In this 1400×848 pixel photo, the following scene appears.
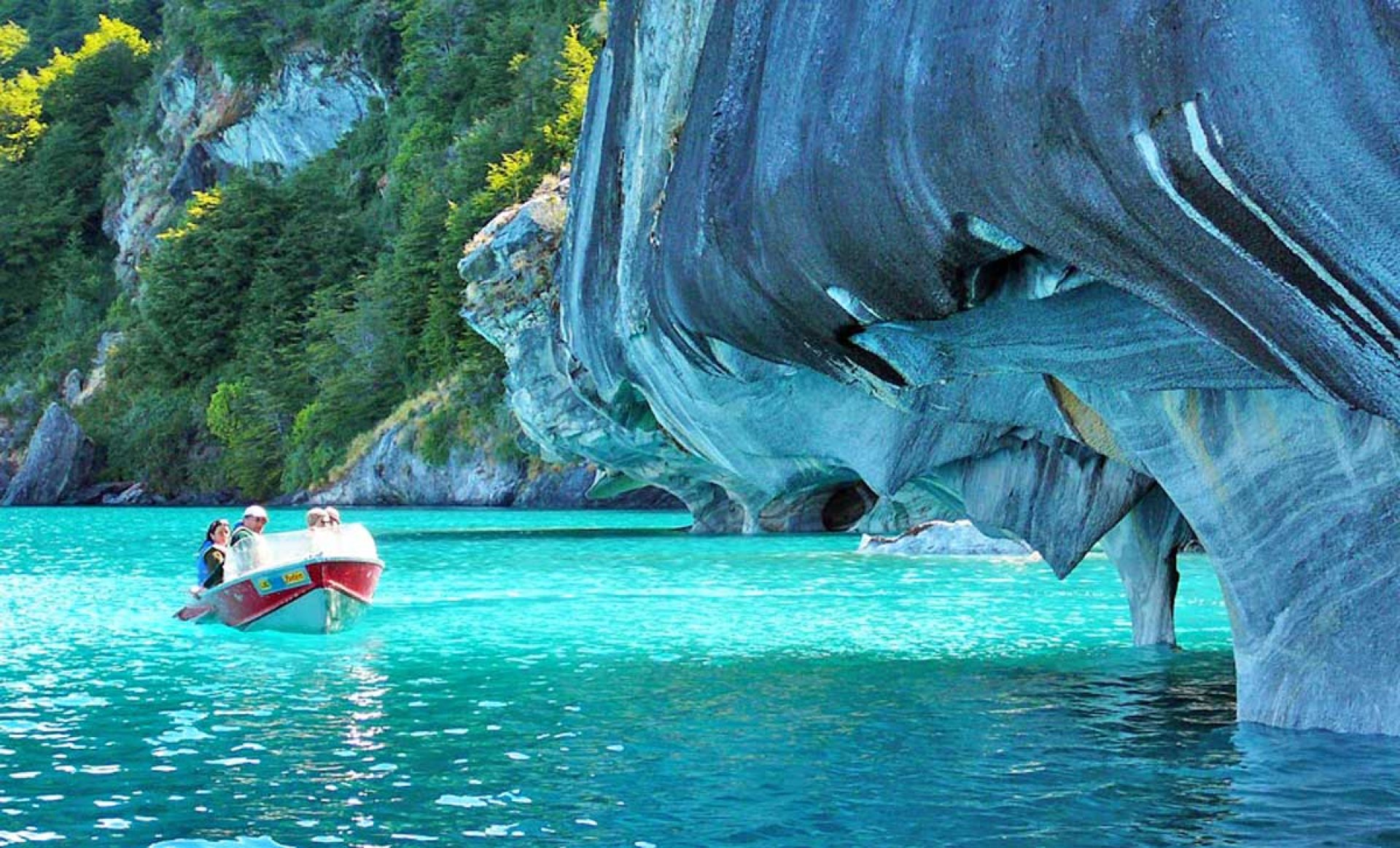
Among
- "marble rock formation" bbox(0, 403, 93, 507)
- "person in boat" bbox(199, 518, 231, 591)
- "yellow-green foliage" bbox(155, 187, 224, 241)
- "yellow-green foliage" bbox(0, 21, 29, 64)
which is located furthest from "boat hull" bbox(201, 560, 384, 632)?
"yellow-green foliage" bbox(0, 21, 29, 64)

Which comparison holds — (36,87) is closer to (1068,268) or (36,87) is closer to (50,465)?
(50,465)

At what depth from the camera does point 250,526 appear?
60.8ft

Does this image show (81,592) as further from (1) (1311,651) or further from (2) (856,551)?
(1) (1311,651)

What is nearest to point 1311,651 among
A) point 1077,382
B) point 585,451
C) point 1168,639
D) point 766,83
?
point 1077,382

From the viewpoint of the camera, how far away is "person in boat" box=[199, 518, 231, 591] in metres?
Answer: 18.4

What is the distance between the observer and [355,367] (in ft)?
186

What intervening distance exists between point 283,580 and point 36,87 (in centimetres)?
7610

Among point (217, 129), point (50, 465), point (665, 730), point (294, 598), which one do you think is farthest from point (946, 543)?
point (217, 129)

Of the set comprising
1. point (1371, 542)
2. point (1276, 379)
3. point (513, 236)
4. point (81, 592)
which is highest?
point (513, 236)

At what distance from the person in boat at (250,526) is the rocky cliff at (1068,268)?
14.8 feet

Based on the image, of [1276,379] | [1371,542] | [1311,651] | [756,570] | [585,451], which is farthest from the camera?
[585,451]

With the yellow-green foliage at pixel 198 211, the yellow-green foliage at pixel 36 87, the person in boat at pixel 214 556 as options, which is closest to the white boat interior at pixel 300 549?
the person in boat at pixel 214 556

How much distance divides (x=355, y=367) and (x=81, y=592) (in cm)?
3464

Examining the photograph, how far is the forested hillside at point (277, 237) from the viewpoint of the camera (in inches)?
2101
